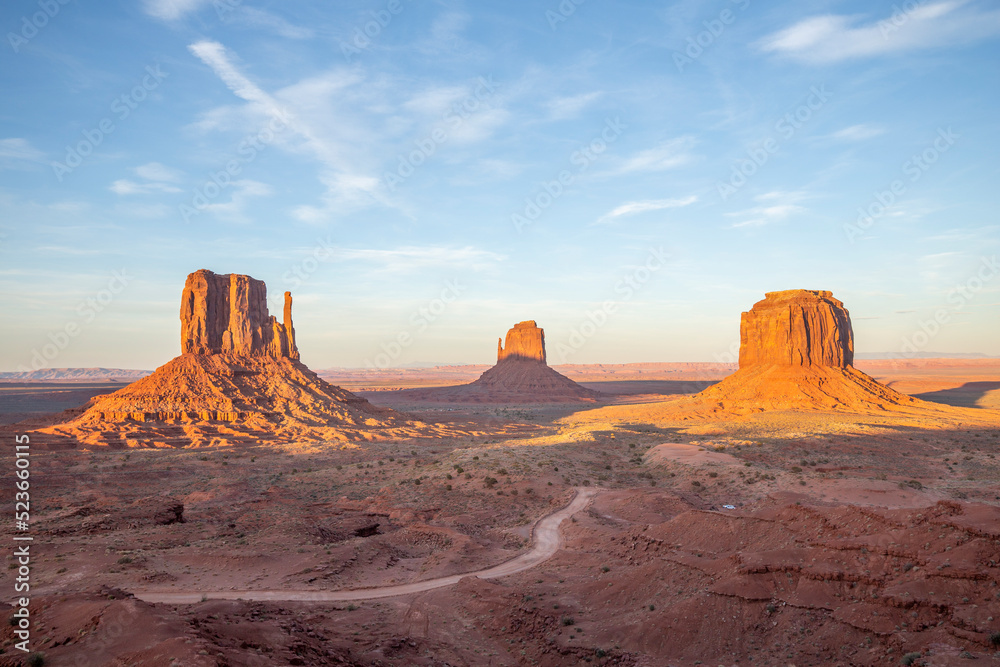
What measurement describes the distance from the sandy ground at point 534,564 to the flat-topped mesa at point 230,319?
74.6 ft

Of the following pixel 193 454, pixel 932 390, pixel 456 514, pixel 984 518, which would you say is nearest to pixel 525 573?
pixel 456 514

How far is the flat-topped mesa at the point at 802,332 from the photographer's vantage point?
78625 mm

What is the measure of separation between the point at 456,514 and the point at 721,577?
1579 centimetres

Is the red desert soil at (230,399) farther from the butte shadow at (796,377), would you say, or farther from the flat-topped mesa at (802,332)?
the flat-topped mesa at (802,332)

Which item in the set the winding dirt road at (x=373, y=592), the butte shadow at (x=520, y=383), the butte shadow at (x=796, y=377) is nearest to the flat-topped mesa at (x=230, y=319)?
the butte shadow at (x=796, y=377)

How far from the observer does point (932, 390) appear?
131750mm

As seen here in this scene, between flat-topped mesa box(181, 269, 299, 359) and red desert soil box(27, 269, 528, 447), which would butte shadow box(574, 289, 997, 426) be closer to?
red desert soil box(27, 269, 528, 447)

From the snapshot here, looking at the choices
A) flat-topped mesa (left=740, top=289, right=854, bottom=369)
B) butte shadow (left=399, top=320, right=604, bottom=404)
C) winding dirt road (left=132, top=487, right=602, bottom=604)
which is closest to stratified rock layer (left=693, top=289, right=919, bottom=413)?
flat-topped mesa (left=740, top=289, right=854, bottom=369)

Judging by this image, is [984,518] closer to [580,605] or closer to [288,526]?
[580,605]

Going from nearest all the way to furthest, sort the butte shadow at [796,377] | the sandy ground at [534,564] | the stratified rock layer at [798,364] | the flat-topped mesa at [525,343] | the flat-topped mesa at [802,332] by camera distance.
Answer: the sandy ground at [534,564]
the butte shadow at [796,377]
the stratified rock layer at [798,364]
the flat-topped mesa at [802,332]
the flat-topped mesa at [525,343]

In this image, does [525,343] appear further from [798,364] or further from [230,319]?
[230,319]

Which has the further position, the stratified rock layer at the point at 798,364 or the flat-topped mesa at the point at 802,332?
the flat-topped mesa at the point at 802,332

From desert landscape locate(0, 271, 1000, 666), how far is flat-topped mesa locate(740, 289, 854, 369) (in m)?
20.2

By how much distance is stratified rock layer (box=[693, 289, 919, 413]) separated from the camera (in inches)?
2840
